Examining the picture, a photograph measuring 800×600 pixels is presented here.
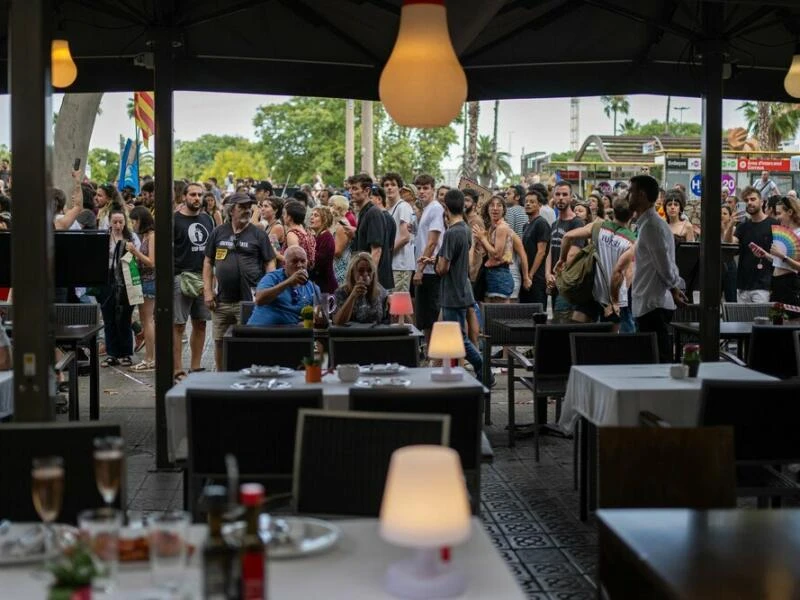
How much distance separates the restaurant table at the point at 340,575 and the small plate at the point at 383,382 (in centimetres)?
308

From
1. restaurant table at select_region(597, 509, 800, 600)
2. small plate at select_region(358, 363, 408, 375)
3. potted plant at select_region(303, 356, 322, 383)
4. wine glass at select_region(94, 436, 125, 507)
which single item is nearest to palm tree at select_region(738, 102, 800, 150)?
small plate at select_region(358, 363, 408, 375)

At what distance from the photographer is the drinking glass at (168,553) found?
2.73 metres

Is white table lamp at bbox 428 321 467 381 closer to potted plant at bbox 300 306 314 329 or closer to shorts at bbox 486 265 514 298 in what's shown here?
potted plant at bbox 300 306 314 329

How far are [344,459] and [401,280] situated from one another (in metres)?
8.49

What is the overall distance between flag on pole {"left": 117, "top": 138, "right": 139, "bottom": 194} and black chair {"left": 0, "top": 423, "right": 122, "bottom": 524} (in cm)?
1618

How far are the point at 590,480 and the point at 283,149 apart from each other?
194ft

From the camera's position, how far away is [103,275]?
976 centimetres

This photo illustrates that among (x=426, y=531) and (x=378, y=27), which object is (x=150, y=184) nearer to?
(x=378, y=27)

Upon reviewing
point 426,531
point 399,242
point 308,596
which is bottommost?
point 308,596

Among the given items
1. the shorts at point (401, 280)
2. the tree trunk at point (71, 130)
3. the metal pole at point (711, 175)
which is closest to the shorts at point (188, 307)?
the shorts at point (401, 280)

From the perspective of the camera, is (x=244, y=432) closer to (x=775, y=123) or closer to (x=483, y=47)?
(x=483, y=47)

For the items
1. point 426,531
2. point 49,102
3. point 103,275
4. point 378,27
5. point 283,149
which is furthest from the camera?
point 283,149

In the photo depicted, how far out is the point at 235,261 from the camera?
10.5 metres

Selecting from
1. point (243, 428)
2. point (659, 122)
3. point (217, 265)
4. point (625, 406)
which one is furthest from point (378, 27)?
point (659, 122)
